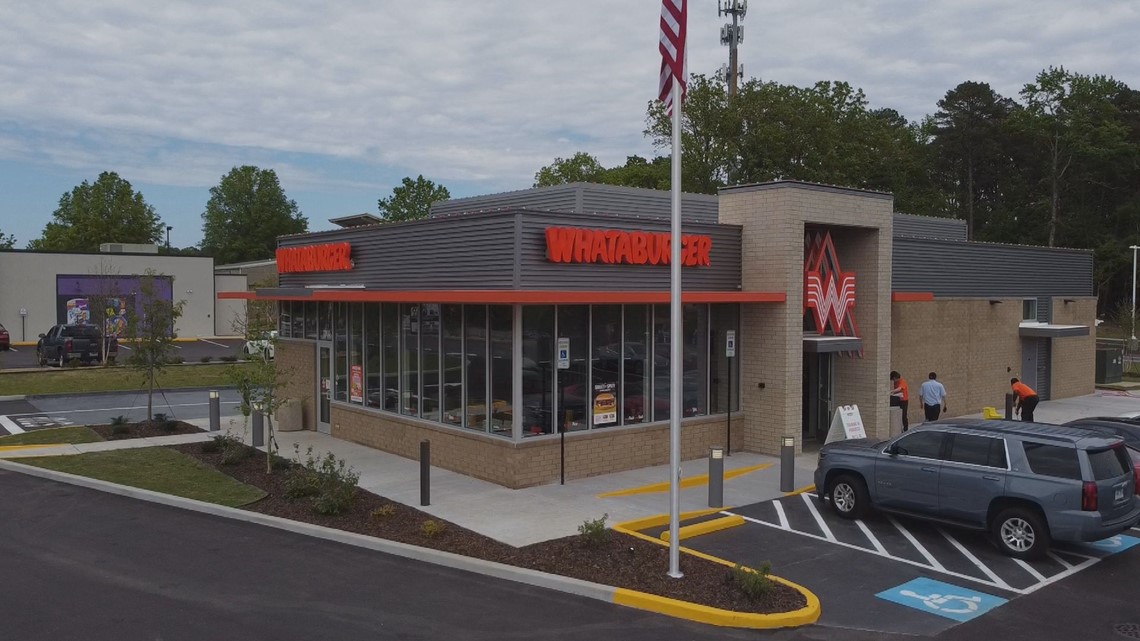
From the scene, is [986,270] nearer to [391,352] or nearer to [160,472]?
[391,352]

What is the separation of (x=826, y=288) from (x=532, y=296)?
8.21 m

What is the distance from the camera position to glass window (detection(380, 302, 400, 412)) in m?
18.9

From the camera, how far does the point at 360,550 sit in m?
12.1

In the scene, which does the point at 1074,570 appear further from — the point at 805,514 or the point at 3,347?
the point at 3,347

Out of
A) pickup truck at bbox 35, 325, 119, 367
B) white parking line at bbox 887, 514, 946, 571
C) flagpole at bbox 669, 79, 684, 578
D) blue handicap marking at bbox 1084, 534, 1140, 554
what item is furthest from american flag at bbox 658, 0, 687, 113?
pickup truck at bbox 35, 325, 119, 367

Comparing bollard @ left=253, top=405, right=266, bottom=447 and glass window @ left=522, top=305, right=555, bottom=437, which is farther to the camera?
bollard @ left=253, top=405, right=266, bottom=447

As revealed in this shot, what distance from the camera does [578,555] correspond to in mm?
11445

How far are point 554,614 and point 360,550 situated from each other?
3.60m

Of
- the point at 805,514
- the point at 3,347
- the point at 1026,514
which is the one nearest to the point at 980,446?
the point at 1026,514

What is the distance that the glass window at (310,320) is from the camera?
73.0 feet

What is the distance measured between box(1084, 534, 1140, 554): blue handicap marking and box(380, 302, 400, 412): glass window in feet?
42.4

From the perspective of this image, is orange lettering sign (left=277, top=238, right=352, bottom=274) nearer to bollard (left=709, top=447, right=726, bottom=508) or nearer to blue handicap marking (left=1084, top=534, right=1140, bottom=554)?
bollard (left=709, top=447, right=726, bottom=508)

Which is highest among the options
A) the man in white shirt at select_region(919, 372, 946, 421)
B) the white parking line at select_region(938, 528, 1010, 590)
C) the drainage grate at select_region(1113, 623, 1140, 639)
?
the man in white shirt at select_region(919, 372, 946, 421)

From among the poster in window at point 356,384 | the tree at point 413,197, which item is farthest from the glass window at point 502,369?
the tree at point 413,197
